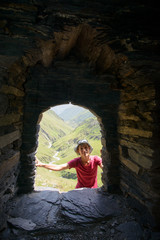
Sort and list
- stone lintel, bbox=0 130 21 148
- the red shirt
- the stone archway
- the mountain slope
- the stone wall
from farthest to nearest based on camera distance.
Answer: the mountain slope, the red shirt, the stone archway, stone lintel, bbox=0 130 21 148, the stone wall

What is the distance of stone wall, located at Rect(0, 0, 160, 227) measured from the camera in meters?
2.10

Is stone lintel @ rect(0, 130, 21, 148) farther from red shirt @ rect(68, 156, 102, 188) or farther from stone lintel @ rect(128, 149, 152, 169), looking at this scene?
stone lintel @ rect(128, 149, 152, 169)

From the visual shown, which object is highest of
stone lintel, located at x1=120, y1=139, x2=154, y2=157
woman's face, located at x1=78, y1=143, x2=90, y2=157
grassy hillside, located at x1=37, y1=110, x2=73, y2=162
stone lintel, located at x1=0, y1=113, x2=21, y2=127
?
stone lintel, located at x1=0, y1=113, x2=21, y2=127

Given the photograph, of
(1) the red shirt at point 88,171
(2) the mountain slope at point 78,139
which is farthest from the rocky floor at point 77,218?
(2) the mountain slope at point 78,139

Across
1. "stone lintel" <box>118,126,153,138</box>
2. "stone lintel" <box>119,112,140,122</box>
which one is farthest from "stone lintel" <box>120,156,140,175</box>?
"stone lintel" <box>119,112,140,122</box>

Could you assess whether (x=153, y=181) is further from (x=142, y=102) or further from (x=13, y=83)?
(x=13, y=83)

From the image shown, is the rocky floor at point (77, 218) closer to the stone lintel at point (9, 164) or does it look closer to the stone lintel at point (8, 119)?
the stone lintel at point (9, 164)

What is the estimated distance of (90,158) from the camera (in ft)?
13.5

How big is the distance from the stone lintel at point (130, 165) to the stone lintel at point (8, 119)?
2659mm

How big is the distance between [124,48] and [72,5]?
1151 millimetres

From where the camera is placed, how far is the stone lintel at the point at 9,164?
222 cm

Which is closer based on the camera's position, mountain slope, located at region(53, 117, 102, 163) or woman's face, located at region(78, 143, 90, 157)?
woman's face, located at region(78, 143, 90, 157)

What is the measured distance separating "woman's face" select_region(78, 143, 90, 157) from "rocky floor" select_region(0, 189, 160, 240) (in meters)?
1.18

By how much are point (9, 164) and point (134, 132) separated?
266 centimetres
